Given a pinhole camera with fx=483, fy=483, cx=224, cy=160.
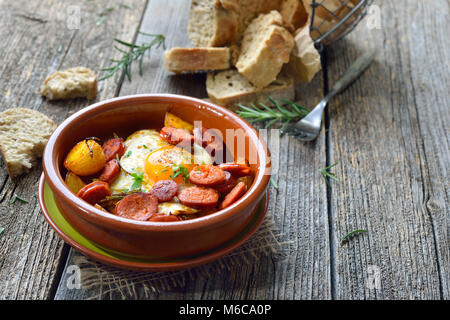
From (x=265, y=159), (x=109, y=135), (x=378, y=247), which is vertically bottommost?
(x=378, y=247)

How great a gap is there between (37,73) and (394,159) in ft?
5.75

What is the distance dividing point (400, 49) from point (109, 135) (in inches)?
71.3

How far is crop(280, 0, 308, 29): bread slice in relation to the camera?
245 centimetres

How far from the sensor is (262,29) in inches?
92.8

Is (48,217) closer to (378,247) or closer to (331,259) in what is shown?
(331,259)

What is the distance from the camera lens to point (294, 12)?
2461mm

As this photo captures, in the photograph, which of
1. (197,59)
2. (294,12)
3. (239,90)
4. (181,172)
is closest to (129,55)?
(197,59)

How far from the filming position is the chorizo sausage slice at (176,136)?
1735 millimetres

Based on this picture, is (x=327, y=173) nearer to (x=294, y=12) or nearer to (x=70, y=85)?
(x=294, y=12)

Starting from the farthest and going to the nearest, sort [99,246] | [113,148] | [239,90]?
[239,90] < [113,148] < [99,246]

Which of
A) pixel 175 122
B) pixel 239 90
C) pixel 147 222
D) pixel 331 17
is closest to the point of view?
pixel 147 222

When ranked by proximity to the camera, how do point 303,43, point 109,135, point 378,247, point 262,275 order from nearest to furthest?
1. point 262,275
2. point 378,247
3. point 109,135
4. point 303,43

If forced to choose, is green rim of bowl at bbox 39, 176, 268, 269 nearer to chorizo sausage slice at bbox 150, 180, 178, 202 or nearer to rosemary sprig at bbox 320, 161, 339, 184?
chorizo sausage slice at bbox 150, 180, 178, 202
